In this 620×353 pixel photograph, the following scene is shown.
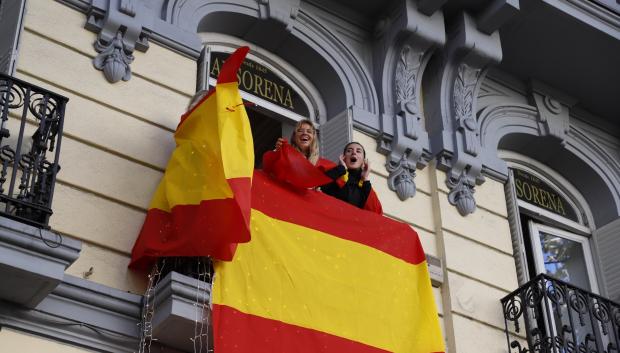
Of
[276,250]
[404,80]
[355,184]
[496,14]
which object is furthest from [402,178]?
[276,250]

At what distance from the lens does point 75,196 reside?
9023 millimetres

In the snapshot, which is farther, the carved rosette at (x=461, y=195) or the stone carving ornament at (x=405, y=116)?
the carved rosette at (x=461, y=195)

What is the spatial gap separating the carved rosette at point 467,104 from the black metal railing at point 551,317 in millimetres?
1760

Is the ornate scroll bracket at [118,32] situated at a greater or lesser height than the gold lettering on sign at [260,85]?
lesser

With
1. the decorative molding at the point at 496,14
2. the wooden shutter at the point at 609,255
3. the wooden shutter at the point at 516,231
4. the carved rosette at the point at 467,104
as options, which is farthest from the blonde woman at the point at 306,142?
the wooden shutter at the point at 609,255

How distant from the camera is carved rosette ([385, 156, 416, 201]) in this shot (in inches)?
444

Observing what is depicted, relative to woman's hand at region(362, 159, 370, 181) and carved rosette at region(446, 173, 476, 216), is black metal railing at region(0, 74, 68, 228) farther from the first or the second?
carved rosette at region(446, 173, 476, 216)

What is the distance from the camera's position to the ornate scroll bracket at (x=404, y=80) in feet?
37.9

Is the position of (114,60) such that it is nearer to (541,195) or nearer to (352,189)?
(352,189)

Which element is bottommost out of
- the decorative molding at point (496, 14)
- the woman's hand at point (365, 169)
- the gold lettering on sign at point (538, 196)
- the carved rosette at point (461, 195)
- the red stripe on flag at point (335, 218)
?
the red stripe on flag at point (335, 218)

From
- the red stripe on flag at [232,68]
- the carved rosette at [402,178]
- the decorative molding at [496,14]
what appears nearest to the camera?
the red stripe on flag at [232,68]

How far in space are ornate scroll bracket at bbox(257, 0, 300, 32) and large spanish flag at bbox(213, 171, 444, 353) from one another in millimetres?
2721

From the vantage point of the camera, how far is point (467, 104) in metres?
12.4

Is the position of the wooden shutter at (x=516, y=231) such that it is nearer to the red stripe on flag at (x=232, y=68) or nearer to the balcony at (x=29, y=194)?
the red stripe on flag at (x=232, y=68)
